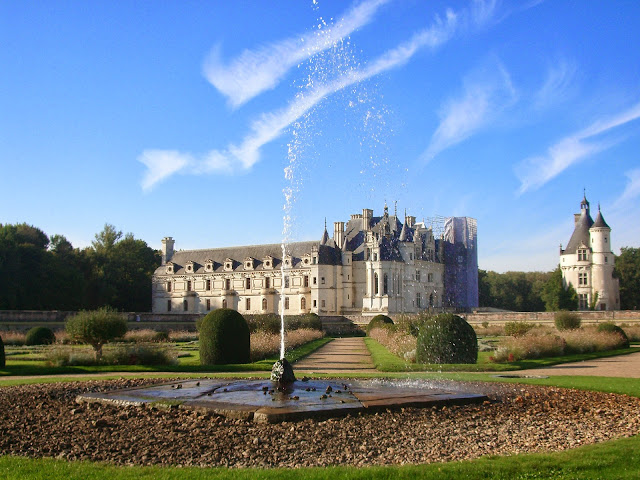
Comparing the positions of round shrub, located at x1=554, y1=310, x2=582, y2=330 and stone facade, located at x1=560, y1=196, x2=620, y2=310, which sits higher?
stone facade, located at x1=560, y1=196, x2=620, y2=310

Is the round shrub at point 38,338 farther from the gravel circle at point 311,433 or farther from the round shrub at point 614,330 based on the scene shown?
the round shrub at point 614,330

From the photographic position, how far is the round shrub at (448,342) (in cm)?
1916

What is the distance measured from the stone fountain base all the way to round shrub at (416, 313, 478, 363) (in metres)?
6.79

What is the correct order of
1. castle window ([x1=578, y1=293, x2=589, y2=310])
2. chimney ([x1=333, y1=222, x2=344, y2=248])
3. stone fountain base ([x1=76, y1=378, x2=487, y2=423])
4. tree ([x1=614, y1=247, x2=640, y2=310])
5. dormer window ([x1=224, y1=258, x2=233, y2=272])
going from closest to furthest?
stone fountain base ([x1=76, y1=378, x2=487, y2=423])
castle window ([x1=578, y1=293, x2=589, y2=310])
tree ([x1=614, y1=247, x2=640, y2=310])
chimney ([x1=333, y1=222, x2=344, y2=248])
dormer window ([x1=224, y1=258, x2=233, y2=272])

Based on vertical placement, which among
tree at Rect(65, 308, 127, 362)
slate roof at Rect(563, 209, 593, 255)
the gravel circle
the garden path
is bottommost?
the garden path

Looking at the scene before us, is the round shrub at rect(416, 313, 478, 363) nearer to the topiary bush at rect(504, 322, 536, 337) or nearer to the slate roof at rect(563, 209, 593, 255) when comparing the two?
the topiary bush at rect(504, 322, 536, 337)

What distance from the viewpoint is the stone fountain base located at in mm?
9121

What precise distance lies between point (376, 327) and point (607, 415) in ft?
107

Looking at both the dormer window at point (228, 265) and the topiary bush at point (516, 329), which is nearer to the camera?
the topiary bush at point (516, 329)

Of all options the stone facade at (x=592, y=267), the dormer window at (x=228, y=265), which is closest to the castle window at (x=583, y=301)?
the stone facade at (x=592, y=267)

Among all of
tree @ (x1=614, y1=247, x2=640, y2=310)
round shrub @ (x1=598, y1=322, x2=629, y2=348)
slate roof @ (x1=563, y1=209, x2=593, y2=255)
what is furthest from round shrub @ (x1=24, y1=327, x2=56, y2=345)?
tree @ (x1=614, y1=247, x2=640, y2=310)

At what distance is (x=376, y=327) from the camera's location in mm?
42031

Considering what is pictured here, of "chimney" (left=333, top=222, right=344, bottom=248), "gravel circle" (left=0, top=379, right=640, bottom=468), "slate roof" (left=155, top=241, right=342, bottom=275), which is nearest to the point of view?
"gravel circle" (left=0, top=379, right=640, bottom=468)

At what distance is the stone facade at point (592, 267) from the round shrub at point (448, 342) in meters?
46.7
